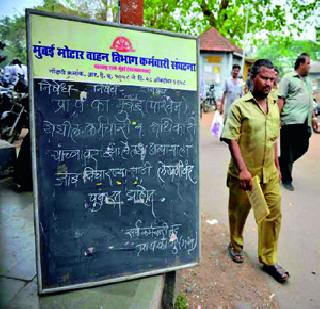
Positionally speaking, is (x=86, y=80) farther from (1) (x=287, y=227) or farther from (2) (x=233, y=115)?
(1) (x=287, y=227)

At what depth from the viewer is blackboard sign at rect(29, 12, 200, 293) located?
2.20 m

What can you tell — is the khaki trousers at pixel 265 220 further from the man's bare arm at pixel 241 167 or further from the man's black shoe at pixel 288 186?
the man's black shoe at pixel 288 186

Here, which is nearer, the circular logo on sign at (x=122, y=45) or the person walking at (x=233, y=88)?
the circular logo on sign at (x=122, y=45)

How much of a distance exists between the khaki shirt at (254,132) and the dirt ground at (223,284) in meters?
0.92

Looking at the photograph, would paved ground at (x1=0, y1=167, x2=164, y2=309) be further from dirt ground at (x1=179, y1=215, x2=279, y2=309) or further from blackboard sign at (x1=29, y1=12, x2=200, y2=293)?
dirt ground at (x1=179, y1=215, x2=279, y2=309)

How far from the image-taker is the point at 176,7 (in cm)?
1911

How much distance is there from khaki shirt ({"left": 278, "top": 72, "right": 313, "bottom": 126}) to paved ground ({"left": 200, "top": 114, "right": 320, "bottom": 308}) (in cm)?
119

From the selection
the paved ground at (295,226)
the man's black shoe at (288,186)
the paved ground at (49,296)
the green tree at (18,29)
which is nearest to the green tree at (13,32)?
the green tree at (18,29)

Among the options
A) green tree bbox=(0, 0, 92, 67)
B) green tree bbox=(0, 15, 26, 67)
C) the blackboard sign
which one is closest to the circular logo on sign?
the blackboard sign

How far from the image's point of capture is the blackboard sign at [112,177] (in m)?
2.20

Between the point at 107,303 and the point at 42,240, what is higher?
the point at 42,240

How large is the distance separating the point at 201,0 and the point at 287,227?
1644 centimetres

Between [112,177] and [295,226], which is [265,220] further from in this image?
[112,177]

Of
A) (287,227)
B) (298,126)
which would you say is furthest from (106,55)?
(298,126)
